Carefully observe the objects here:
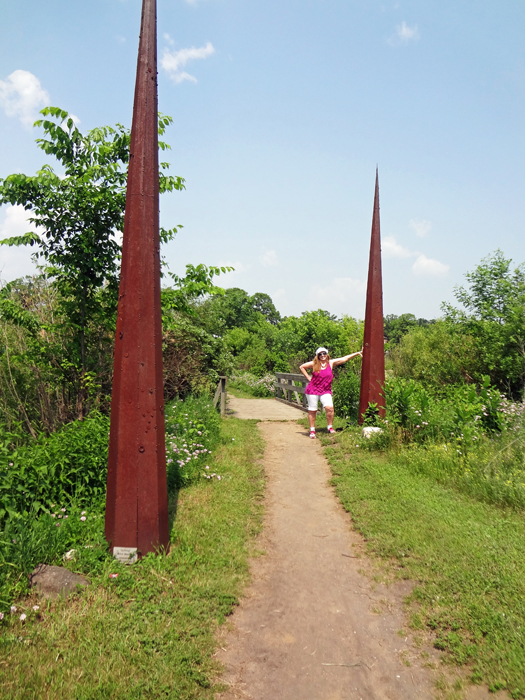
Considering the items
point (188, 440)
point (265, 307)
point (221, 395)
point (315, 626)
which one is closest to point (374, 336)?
point (188, 440)

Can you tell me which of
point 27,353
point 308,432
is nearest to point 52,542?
point 27,353

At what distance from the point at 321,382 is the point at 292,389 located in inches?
264

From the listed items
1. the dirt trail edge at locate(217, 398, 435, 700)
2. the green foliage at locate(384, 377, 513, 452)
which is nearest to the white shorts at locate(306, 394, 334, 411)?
the green foliage at locate(384, 377, 513, 452)

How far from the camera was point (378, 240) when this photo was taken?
8.95m

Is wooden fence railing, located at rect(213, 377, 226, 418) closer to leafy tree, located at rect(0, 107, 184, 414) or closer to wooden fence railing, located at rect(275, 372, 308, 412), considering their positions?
wooden fence railing, located at rect(275, 372, 308, 412)

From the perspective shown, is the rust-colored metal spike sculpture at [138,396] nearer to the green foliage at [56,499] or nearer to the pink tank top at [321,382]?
the green foliage at [56,499]

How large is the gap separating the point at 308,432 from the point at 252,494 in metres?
3.83

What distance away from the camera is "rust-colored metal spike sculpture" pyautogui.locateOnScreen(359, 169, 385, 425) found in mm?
8656

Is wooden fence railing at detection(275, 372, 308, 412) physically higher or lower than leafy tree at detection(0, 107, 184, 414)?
lower

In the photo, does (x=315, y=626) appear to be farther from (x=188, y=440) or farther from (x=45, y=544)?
(x=188, y=440)

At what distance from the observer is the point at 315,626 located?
10.7 ft

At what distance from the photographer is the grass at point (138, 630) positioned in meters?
2.51

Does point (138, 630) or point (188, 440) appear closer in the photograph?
point (138, 630)

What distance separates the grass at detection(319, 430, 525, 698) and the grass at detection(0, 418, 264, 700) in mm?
1492
